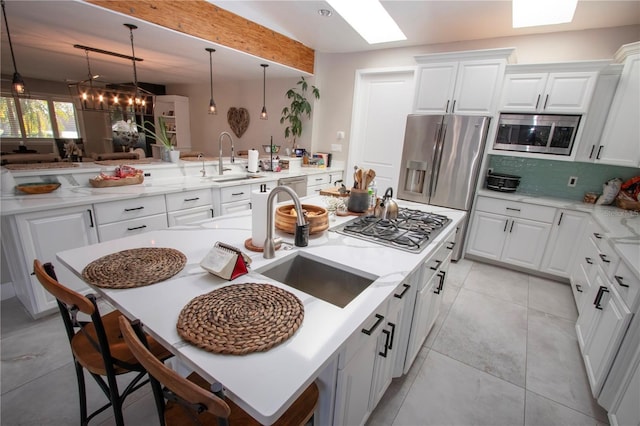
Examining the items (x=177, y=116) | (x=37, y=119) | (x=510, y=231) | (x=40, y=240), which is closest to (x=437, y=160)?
(x=510, y=231)

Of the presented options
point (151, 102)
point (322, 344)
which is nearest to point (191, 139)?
point (151, 102)

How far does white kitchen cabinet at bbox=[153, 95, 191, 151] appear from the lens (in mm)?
6504

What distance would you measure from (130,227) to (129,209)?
0.52ft

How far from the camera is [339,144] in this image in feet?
15.2

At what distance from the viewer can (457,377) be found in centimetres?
182

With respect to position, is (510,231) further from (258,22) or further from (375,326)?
(258,22)

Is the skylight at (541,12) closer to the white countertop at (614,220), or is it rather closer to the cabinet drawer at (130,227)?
the white countertop at (614,220)

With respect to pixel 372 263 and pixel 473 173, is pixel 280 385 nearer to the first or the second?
pixel 372 263

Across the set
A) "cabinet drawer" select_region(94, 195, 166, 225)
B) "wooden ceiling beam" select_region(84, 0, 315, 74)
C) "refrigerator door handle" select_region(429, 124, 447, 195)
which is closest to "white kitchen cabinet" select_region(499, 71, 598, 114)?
"refrigerator door handle" select_region(429, 124, 447, 195)

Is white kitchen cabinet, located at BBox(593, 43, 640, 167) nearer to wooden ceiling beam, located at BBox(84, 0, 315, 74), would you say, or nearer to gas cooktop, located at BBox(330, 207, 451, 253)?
gas cooktop, located at BBox(330, 207, 451, 253)

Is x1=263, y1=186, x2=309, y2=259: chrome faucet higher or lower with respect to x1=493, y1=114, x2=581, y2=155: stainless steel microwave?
lower

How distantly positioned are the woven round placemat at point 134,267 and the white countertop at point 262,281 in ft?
0.11

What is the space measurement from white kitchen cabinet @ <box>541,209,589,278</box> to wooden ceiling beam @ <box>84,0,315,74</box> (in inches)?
147

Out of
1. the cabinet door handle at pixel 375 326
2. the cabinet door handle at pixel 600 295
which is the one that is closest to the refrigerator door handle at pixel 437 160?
the cabinet door handle at pixel 600 295
